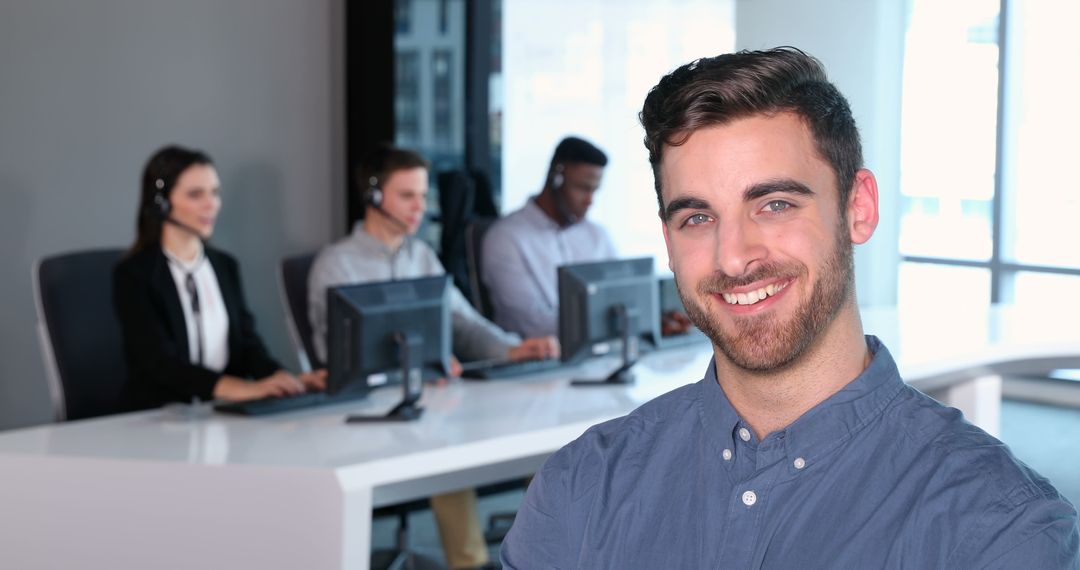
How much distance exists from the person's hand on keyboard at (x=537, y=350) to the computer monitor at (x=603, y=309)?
0.23 metres

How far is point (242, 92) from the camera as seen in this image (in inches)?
203

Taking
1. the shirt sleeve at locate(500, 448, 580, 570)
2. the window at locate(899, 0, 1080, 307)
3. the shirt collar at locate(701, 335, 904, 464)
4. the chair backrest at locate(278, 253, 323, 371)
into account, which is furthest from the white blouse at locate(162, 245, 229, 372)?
the window at locate(899, 0, 1080, 307)

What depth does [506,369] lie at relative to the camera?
360 cm

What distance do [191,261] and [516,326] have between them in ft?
4.39

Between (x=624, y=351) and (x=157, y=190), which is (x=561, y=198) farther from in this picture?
(x=157, y=190)

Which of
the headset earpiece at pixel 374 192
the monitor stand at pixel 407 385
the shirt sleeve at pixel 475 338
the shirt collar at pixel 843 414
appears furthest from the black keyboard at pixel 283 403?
the shirt collar at pixel 843 414

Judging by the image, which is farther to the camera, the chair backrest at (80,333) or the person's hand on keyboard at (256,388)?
the chair backrest at (80,333)

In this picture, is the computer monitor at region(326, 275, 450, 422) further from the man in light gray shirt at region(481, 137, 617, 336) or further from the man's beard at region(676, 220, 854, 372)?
the man's beard at region(676, 220, 854, 372)

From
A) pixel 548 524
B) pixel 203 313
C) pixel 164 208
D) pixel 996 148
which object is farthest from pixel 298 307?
pixel 996 148

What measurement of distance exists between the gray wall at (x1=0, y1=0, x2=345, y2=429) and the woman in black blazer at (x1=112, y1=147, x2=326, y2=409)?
1150 mm

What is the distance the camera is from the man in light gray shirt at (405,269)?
12.8 ft

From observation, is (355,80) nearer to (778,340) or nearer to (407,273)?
(407,273)

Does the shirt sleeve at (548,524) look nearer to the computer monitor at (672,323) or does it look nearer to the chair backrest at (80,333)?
the chair backrest at (80,333)

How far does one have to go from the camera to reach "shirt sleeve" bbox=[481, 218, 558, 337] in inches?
178
